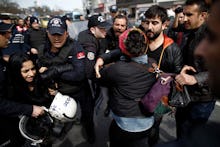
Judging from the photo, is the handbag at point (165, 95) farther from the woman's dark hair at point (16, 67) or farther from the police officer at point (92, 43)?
the woman's dark hair at point (16, 67)

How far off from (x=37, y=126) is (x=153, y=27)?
1647 mm

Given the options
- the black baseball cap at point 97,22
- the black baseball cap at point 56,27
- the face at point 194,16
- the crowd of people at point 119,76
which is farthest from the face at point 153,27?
the black baseball cap at point 56,27

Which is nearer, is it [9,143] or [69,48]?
[9,143]

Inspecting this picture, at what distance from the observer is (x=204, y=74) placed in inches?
76.2

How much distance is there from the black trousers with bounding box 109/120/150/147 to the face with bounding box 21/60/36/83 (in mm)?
974

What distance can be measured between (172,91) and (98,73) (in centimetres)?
72

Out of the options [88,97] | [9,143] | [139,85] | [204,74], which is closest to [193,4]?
[204,74]

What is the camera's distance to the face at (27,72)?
7.78ft

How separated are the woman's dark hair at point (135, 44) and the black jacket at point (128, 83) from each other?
0.11 meters

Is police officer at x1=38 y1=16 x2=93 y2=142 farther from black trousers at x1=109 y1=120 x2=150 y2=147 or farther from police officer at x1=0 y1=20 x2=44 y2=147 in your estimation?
black trousers at x1=109 y1=120 x2=150 y2=147

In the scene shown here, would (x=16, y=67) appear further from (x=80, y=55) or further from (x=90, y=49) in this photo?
(x=90, y=49)

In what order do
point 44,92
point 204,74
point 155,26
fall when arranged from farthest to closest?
point 155,26 → point 44,92 → point 204,74

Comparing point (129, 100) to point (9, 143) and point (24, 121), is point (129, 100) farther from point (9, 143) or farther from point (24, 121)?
point (9, 143)

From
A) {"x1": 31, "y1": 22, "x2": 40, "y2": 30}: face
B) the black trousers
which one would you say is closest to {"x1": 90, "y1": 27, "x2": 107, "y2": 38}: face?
the black trousers
